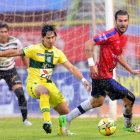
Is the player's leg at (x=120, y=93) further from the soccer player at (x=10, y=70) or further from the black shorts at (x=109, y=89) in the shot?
the soccer player at (x=10, y=70)

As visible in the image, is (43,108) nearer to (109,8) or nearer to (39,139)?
(39,139)

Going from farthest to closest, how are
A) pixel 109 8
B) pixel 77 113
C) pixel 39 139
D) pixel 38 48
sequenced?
1. pixel 109 8
2. pixel 38 48
3. pixel 77 113
4. pixel 39 139

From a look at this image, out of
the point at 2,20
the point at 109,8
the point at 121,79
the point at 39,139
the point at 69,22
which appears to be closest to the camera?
the point at 39,139

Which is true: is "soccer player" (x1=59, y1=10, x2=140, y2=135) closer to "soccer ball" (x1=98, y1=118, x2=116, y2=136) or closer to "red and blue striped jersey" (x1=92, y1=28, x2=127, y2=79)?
"red and blue striped jersey" (x1=92, y1=28, x2=127, y2=79)

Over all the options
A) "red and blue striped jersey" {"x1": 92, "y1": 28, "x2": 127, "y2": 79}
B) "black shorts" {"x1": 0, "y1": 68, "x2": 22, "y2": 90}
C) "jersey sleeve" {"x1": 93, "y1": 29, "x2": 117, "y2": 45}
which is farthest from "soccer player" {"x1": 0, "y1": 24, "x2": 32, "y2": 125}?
"jersey sleeve" {"x1": 93, "y1": 29, "x2": 117, "y2": 45}

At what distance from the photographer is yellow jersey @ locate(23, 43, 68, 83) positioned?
685 centimetres

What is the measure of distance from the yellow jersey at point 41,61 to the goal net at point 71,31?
3794mm

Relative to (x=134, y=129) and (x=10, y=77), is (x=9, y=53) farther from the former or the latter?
(x=10, y=77)

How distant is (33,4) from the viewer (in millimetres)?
11781

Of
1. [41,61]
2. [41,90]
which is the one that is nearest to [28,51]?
[41,61]

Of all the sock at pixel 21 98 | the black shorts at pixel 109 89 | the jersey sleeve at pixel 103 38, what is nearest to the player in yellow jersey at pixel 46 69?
the black shorts at pixel 109 89

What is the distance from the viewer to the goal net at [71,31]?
11.0 metres

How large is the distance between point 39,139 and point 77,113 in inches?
27.5

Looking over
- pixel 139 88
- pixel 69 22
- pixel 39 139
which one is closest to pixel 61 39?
pixel 69 22
